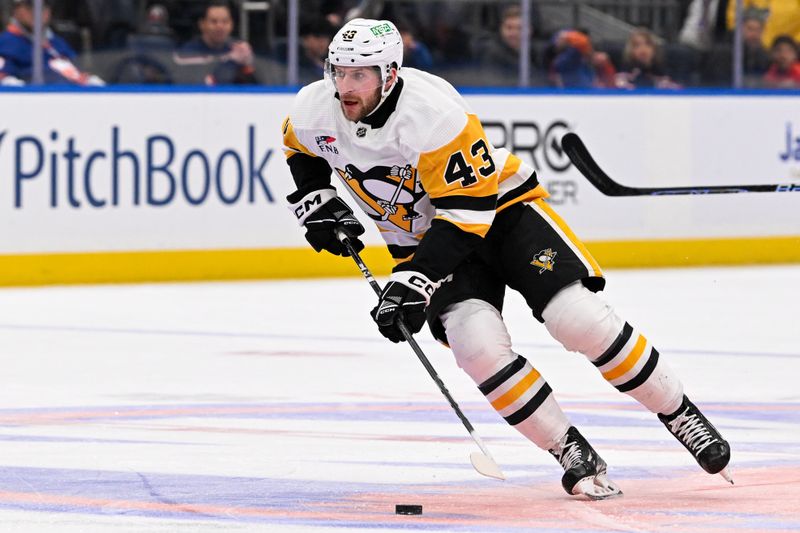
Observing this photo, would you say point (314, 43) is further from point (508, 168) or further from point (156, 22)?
point (508, 168)

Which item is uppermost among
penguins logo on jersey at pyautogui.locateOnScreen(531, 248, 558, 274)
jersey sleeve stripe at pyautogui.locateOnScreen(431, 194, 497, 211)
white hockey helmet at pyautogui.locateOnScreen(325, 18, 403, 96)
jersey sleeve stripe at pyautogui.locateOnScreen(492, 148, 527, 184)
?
white hockey helmet at pyautogui.locateOnScreen(325, 18, 403, 96)

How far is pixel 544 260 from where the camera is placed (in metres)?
4.34

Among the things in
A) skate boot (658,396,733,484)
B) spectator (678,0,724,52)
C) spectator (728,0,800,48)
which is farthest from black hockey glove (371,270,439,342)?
spectator (728,0,800,48)

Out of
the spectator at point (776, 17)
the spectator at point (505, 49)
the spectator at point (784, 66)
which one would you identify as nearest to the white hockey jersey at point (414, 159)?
the spectator at point (505, 49)

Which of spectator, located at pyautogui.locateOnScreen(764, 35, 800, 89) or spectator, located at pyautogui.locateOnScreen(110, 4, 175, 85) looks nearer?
spectator, located at pyautogui.locateOnScreen(110, 4, 175, 85)

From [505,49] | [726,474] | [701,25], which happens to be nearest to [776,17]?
[701,25]

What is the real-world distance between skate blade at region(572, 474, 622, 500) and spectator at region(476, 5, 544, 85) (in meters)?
6.74

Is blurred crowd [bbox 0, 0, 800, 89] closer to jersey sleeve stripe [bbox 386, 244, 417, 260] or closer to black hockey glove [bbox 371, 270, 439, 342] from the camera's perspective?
jersey sleeve stripe [bbox 386, 244, 417, 260]

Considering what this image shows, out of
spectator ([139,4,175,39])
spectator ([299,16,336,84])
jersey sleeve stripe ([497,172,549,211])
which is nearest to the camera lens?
jersey sleeve stripe ([497,172,549,211])

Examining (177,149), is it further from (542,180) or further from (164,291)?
(542,180)

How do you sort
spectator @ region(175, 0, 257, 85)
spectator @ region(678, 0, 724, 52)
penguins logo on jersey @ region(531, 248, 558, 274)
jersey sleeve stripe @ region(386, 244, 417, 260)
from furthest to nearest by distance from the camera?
spectator @ region(678, 0, 724, 52)
spectator @ region(175, 0, 257, 85)
jersey sleeve stripe @ region(386, 244, 417, 260)
penguins logo on jersey @ region(531, 248, 558, 274)

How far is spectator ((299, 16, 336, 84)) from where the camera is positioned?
10250 mm

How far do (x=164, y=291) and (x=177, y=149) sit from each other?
2.92 ft

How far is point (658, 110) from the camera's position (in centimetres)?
1123
